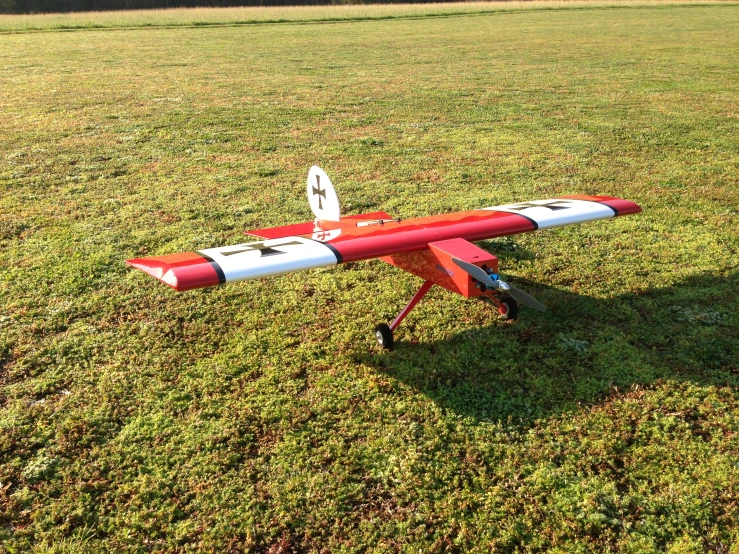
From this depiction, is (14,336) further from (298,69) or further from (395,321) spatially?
(298,69)

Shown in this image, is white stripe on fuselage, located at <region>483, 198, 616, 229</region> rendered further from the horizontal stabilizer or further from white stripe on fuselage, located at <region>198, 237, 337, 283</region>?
white stripe on fuselage, located at <region>198, 237, 337, 283</region>

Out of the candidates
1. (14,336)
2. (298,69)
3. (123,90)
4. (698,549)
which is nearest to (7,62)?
(123,90)

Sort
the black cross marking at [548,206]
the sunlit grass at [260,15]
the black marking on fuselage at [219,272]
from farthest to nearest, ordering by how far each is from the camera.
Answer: the sunlit grass at [260,15] < the black cross marking at [548,206] < the black marking on fuselage at [219,272]

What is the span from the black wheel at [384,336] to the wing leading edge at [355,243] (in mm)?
833

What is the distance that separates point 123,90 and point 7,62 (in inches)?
389

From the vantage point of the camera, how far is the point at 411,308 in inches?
243

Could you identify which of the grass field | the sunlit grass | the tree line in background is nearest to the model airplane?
the grass field

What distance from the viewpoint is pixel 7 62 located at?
25031mm

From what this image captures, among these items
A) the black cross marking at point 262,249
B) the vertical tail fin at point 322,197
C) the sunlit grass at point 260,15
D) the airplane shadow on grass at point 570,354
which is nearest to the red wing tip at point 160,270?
the black cross marking at point 262,249

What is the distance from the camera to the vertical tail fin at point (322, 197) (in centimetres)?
723

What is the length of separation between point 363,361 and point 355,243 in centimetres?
124

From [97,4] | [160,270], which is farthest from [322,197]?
[97,4]

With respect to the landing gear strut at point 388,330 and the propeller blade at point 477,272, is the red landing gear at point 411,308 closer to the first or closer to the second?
the landing gear strut at point 388,330

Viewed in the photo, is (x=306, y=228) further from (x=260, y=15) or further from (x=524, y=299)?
(x=260, y=15)
